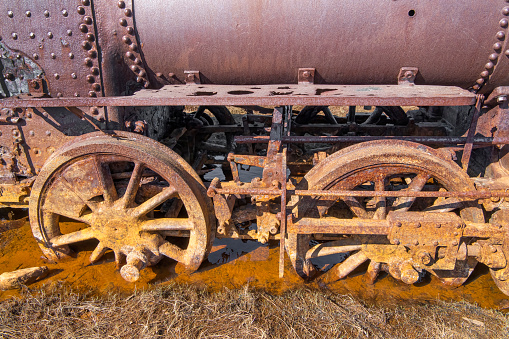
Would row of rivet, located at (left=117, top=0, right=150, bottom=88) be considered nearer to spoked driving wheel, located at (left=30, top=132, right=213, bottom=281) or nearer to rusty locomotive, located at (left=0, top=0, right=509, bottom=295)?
rusty locomotive, located at (left=0, top=0, right=509, bottom=295)

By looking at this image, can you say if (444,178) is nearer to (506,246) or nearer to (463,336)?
(506,246)

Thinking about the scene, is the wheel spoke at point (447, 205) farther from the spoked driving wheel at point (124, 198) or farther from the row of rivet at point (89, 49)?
the row of rivet at point (89, 49)

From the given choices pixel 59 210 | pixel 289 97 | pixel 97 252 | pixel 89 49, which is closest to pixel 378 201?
pixel 289 97

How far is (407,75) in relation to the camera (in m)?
2.86

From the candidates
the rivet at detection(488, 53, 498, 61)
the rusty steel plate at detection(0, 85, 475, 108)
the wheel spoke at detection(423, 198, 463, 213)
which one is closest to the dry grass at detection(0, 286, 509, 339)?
the wheel spoke at detection(423, 198, 463, 213)

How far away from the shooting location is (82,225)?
405cm

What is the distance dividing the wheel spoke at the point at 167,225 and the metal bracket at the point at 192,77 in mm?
1188

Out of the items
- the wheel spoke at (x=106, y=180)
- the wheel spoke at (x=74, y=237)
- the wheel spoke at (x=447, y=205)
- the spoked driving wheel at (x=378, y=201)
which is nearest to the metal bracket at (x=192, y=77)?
the wheel spoke at (x=106, y=180)

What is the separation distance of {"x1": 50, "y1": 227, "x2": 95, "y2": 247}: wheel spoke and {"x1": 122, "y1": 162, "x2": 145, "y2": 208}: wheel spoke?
472mm

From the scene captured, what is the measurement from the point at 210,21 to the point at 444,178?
7.17 ft

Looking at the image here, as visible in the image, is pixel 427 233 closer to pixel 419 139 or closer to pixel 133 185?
pixel 419 139

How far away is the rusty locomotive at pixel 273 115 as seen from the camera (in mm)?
2637

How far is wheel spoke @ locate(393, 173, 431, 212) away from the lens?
2758 mm

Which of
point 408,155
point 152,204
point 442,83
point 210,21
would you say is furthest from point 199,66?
point 442,83
